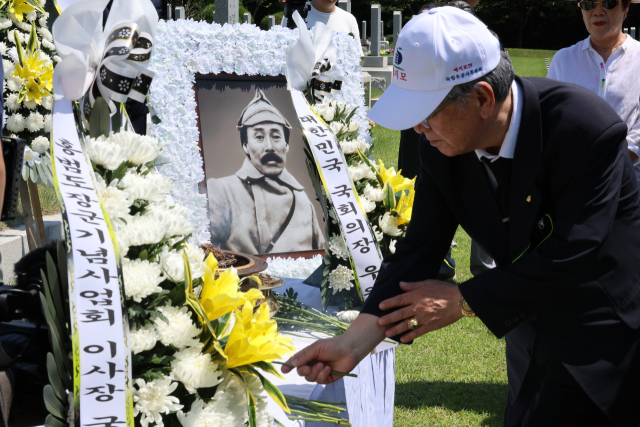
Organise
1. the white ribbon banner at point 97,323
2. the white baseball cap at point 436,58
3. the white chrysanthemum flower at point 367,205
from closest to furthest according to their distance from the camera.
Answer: the white ribbon banner at point 97,323 → the white baseball cap at point 436,58 → the white chrysanthemum flower at point 367,205

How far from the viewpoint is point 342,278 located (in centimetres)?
248

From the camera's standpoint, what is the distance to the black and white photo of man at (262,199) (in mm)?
3078

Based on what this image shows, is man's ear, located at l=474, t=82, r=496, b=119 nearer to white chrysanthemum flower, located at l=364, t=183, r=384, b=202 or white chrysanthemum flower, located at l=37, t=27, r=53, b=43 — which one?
white chrysanthemum flower, located at l=364, t=183, r=384, b=202

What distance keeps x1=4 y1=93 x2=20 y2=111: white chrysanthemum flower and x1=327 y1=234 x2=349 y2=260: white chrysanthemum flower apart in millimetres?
1939

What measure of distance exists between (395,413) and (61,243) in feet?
7.61

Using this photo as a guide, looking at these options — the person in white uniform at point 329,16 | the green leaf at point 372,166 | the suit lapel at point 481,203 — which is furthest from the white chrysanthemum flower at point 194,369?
the person in white uniform at point 329,16

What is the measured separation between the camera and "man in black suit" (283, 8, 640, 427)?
1426mm

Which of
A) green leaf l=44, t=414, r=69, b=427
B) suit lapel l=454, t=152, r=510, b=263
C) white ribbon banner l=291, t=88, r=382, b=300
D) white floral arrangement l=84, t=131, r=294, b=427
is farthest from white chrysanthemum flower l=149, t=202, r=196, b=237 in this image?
white ribbon banner l=291, t=88, r=382, b=300

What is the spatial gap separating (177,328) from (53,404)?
0.97 feet

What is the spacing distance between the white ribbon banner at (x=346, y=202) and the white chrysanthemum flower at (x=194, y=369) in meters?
0.98

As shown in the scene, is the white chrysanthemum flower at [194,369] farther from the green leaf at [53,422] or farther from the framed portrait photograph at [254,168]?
the framed portrait photograph at [254,168]

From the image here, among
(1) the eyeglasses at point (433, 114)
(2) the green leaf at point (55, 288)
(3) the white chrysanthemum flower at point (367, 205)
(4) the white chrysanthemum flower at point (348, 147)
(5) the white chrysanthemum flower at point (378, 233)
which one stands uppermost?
(1) the eyeglasses at point (433, 114)

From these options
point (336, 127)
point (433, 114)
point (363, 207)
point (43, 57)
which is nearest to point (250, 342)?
point (433, 114)

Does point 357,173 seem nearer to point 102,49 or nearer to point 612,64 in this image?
point 102,49
